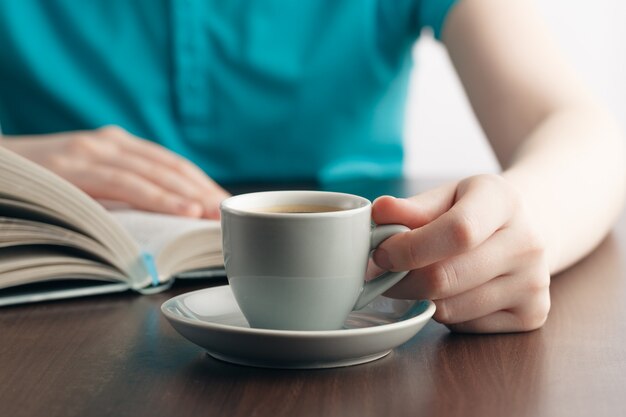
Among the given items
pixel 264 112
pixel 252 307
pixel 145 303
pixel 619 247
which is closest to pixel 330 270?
pixel 252 307

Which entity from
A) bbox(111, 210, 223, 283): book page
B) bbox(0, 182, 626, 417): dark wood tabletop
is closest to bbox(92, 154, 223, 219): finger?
bbox(111, 210, 223, 283): book page

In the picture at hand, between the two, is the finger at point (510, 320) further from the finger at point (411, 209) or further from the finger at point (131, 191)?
the finger at point (131, 191)

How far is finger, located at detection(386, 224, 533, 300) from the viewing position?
705 mm

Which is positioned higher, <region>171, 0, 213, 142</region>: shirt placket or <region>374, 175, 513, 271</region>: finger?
<region>374, 175, 513, 271</region>: finger

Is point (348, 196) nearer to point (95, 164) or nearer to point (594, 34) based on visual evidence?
point (95, 164)

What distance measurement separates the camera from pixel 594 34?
10.1ft

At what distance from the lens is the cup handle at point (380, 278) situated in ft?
2.28

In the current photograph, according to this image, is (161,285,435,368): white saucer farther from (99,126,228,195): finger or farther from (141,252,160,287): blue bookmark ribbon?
(99,126,228,195): finger

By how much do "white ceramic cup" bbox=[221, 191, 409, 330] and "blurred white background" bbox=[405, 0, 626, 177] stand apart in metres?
2.34

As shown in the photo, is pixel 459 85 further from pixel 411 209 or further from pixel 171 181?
pixel 411 209

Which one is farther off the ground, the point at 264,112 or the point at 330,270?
the point at 330,270

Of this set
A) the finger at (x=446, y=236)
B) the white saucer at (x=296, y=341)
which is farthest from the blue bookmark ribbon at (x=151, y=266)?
the finger at (x=446, y=236)

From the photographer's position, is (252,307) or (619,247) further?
(619,247)

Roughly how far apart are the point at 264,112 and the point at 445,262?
96 cm
